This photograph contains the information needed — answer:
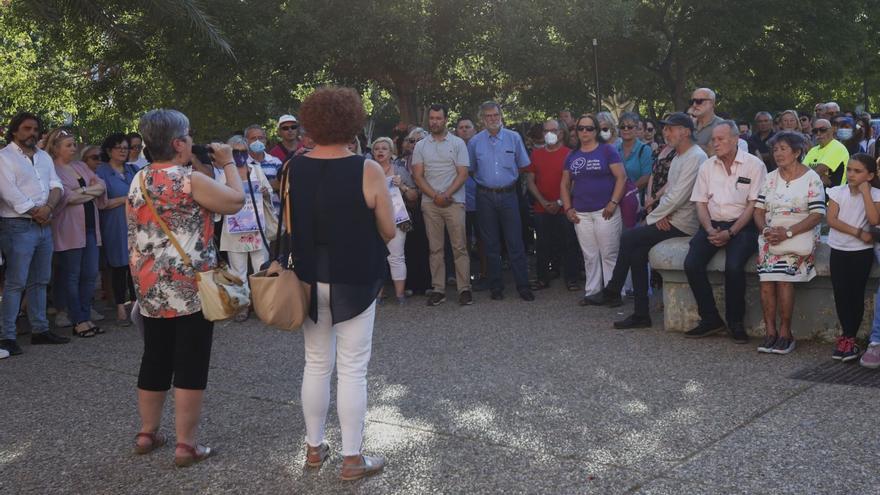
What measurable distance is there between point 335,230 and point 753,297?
169 inches

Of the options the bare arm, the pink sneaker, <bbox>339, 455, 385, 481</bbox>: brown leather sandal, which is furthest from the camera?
the pink sneaker

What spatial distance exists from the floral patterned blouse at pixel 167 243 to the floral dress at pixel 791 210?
13.8ft

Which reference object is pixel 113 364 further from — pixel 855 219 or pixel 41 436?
pixel 855 219

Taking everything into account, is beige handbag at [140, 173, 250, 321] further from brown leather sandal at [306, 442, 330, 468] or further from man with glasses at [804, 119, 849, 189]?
man with glasses at [804, 119, 849, 189]

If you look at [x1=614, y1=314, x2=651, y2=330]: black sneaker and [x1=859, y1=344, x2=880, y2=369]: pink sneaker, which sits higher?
[x1=859, y1=344, x2=880, y2=369]: pink sneaker

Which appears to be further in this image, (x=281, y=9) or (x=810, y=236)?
(x=281, y=9)

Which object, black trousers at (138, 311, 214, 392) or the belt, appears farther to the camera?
the belt

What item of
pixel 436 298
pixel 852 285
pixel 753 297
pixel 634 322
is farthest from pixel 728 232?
pixel 436 298

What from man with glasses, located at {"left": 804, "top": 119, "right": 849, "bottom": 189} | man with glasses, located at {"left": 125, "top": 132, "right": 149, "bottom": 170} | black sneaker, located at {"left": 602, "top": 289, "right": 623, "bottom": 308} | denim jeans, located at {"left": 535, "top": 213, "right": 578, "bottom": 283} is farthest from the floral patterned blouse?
man with glasses, located at {"left": 804, "top": 119, "right": 849, "bottom": 189}

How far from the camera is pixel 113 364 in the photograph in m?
7.81

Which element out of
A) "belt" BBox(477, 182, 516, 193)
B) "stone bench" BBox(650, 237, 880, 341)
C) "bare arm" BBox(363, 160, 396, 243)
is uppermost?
"bare arm" BBox(363, 160, 396, 243)

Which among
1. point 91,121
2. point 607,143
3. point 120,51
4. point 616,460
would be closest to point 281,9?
point 120,51

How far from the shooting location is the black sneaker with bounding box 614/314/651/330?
808 centimetres

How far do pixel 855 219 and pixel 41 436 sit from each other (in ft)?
18.4
